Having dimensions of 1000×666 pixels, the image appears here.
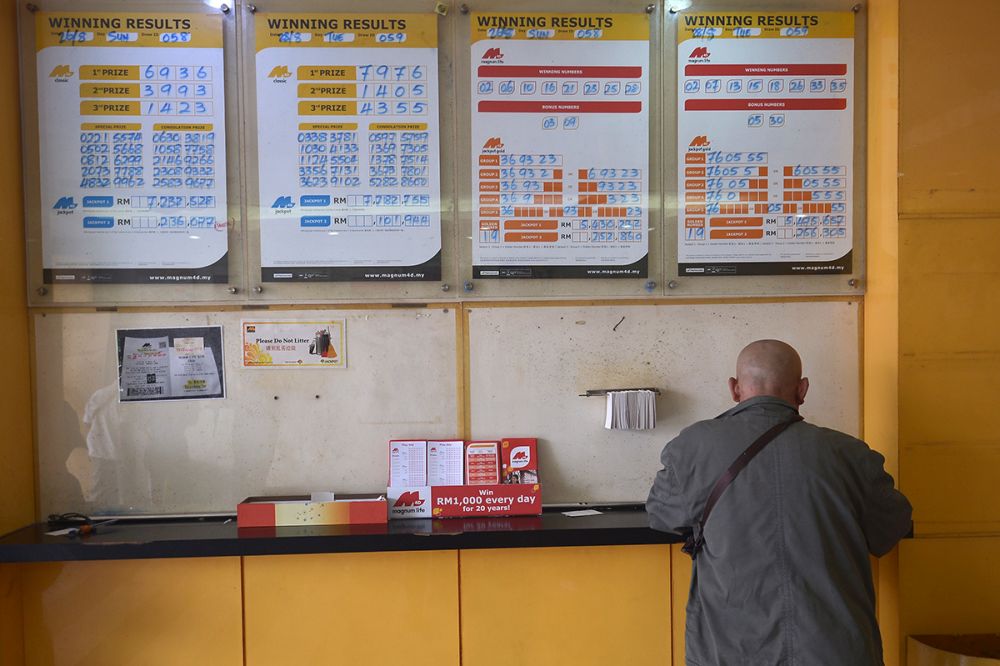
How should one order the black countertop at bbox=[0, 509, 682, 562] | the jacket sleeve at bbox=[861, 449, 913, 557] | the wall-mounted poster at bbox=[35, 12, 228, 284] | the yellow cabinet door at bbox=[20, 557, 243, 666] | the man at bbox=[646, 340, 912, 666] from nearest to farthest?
1. the man at bbox=[646, 340, 912, 666]
2. the jacket sleeve at bbox=[861, 449, 913, 557]
3. the black countertop at bbox=[0, 509, 682, 562]
4. the yellow cabinet door at bbox=[20, 557, 243, 666]
5. the wall-mounted poster at bbox=[35, 12, 228, 284]

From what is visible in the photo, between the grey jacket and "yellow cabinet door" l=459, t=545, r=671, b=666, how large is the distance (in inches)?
19.2

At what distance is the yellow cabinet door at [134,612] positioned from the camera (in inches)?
87.4

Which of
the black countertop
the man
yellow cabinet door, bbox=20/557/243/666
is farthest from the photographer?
yellow cabinet door, bbox=20/557/243/666

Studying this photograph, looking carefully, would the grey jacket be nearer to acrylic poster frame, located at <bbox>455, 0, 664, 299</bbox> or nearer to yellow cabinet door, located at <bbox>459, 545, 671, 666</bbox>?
yellow cabinet door, located at <bbox>459, 545, 671, 666</bbox>

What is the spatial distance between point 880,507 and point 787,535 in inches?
13.0

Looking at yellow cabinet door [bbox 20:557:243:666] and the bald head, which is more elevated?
the bald head

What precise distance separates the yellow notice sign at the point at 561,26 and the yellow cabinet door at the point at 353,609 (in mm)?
1861

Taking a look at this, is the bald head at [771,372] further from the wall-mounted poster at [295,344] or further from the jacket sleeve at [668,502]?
the wall-mounted poster at [295,344]

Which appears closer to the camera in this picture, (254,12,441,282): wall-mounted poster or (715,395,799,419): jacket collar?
(715,395,799,419): jacket collar

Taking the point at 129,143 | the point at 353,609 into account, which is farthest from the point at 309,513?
the point at 129,143

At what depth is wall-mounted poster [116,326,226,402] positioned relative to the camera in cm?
236

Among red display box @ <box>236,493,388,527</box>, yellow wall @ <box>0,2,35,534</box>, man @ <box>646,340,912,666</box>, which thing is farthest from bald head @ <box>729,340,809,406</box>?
yellow wall @ <box>0,2,35,534</box>

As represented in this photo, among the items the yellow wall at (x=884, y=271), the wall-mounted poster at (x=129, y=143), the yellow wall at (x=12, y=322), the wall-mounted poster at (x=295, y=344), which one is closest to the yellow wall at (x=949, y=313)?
the yellow wall at (x=884, y=271)

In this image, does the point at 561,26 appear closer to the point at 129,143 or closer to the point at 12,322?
the point at 129,143
